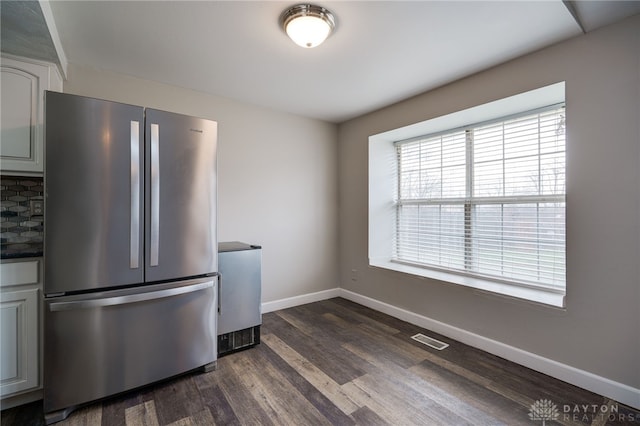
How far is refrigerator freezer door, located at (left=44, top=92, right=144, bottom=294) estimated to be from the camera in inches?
66.1

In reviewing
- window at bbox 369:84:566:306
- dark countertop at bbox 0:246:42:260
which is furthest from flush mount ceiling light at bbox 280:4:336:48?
dark countertop at bbox 0:246:42:260

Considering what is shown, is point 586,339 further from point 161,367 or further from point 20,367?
point 20,367

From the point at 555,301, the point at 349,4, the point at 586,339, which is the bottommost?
the point at 586,339

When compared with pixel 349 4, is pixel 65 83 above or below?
below

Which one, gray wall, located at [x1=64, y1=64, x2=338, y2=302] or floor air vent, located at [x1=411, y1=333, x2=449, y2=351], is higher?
gray wall, located at [x1=64, y1=64, x2=338, y2=302]

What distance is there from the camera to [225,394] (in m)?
1.94

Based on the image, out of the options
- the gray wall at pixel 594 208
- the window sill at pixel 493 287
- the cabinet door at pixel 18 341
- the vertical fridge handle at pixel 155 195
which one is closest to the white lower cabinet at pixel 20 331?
the cabinet door at pixel 18 341

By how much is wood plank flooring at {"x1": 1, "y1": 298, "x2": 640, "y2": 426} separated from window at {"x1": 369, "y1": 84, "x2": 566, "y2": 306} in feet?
2.25

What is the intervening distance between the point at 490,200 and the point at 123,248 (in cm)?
316

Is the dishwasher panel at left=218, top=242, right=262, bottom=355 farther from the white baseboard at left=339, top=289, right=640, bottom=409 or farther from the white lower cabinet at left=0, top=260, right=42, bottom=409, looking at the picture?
the white baseboard at left=339, top=289, right=640, bottom=409

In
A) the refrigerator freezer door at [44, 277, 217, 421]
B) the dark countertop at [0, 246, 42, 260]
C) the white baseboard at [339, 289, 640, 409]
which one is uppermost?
the dark countertop at [0, 246, 42, 260]

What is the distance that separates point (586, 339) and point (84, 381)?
130 inches

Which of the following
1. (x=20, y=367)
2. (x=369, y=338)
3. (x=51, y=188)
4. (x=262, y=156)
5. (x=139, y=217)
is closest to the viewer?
(x=51, y=188)

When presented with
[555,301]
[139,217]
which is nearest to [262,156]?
[139,217]
